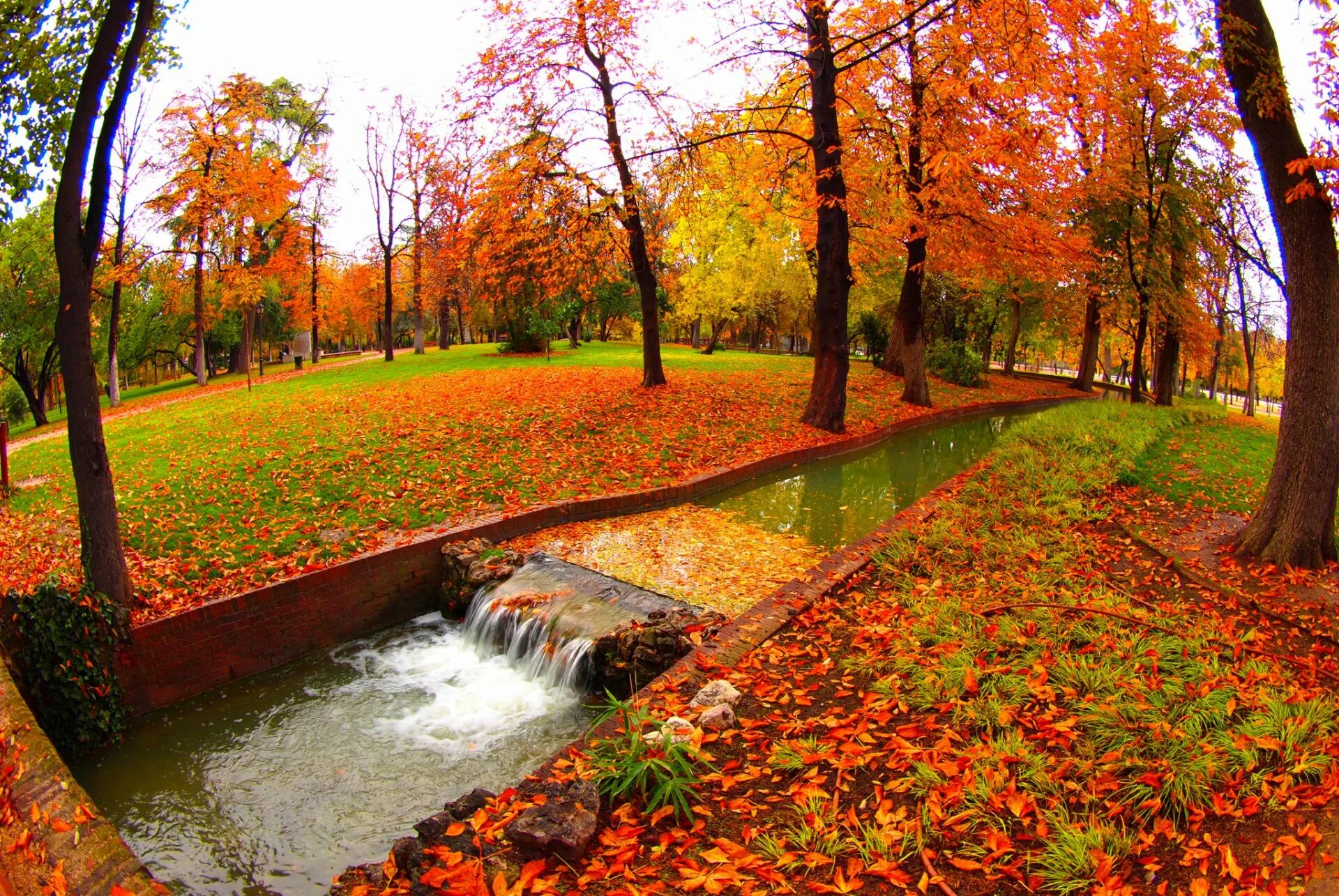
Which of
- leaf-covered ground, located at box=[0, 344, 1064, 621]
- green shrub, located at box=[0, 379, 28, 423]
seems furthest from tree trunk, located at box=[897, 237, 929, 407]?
green shrub, located at box=[0, 379, 28, 423]

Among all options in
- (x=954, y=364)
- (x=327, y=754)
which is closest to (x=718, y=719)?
(x=327, y=754)

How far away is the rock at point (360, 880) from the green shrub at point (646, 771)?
112 centimetres

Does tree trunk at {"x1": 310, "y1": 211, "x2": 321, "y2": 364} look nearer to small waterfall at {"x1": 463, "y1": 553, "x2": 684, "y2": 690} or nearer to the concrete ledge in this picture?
small waterfall at {"x1": 463, "y1": 553, "x2": 684, "y2": 690}

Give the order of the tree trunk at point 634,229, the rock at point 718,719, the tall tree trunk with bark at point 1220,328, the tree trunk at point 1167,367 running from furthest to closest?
the tall tree trunk with bark at point 1220,328
the tree trunk at point 1167,367
the tree trunk at point 634,229
the rock at point 718,719

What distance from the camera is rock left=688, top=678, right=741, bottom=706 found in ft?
14.4

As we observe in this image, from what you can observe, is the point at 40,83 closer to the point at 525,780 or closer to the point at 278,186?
the point at 525,780

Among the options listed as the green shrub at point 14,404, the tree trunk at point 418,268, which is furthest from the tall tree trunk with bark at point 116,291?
the green shrub at point 14,404

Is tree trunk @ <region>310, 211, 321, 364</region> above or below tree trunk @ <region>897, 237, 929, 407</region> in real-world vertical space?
above

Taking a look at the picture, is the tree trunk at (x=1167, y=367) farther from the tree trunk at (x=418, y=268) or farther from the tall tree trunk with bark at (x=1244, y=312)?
the tree trunk at (x=418, y=268)

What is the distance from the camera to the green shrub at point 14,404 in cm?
3256

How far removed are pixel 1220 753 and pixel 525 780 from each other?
351 cm

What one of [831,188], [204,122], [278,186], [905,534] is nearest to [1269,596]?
[905,534]

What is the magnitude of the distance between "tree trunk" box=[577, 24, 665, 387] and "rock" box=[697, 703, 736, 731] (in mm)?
11679

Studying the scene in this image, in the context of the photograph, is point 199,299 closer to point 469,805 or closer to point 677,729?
point 469,805
